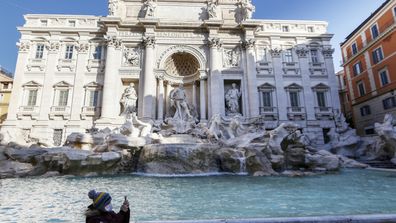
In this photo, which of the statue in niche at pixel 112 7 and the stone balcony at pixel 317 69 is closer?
the statue in niche at pixel 112 7

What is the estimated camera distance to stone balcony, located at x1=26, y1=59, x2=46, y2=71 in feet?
55.3

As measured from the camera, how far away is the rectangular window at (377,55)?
18.6 m

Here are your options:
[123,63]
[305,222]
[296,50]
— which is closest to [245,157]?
[305,222]

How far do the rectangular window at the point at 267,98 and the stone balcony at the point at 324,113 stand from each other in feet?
12.9

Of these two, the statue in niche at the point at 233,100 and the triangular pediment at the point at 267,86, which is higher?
the triangular pediment at the point at 267,86

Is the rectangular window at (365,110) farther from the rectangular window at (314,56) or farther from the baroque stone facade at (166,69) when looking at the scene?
the rectangular window at (314,56)

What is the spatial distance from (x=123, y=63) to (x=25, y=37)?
26.9ft

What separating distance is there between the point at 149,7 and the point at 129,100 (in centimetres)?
782

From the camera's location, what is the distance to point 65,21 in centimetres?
1792

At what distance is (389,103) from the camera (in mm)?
17531

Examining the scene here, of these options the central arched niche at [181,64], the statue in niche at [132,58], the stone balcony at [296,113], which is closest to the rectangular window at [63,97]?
the statue in niche at [132,58]

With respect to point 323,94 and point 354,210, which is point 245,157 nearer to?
point 354,210

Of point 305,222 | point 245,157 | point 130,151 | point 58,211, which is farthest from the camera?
point 130,151

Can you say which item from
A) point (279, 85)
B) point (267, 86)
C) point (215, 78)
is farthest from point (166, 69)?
point (279, 85)
